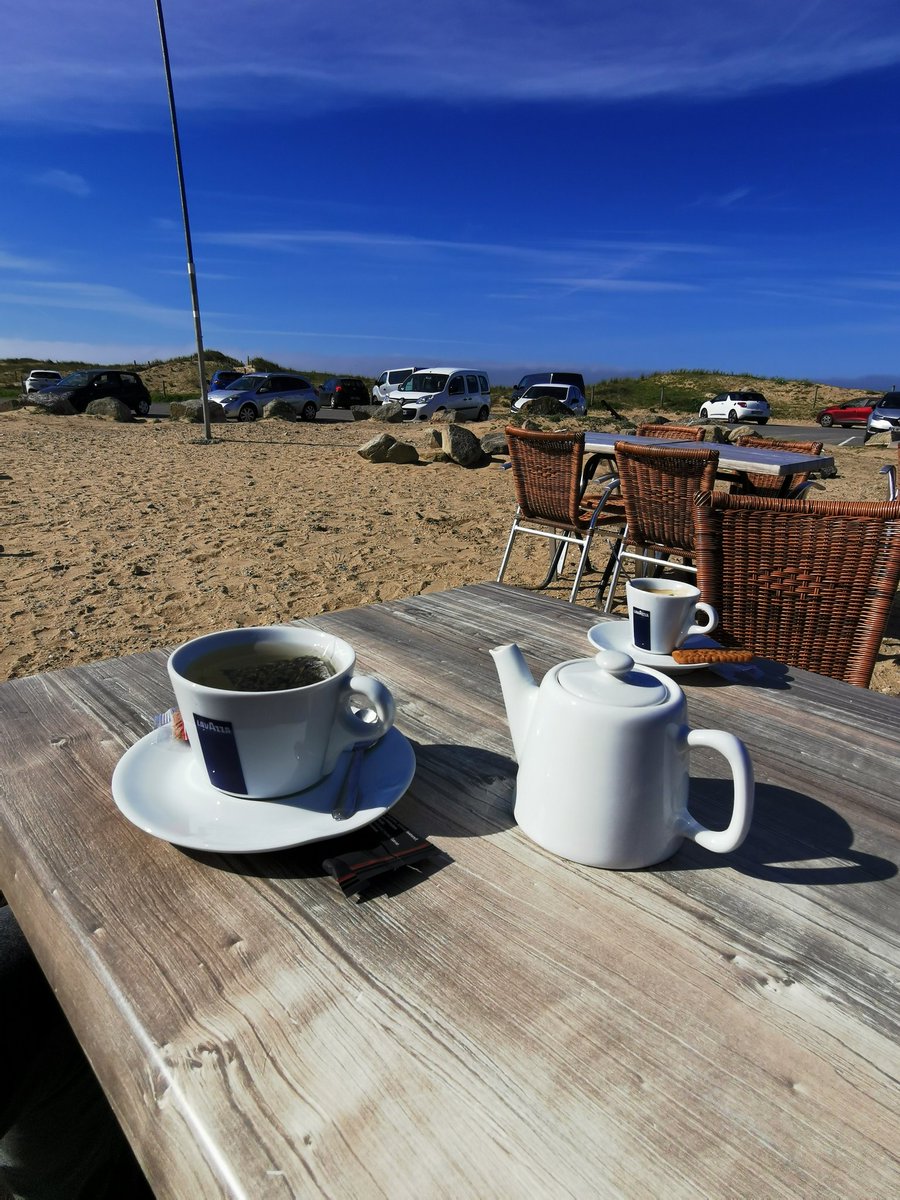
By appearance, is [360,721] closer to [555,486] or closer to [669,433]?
[555,486]

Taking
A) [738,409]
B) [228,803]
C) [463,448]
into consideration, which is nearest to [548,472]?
[228,803]

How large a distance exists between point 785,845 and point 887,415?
24005 millimetres

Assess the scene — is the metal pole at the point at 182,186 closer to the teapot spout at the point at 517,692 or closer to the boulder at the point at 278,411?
the boulder at the point at 278,411

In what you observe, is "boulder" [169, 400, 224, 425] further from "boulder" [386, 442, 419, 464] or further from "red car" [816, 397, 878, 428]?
"red car" [816, 397, 878, 428]

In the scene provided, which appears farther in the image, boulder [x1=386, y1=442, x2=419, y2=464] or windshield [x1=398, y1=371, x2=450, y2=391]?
windshield [x1=398, y1=371, x2=450, y2=391]

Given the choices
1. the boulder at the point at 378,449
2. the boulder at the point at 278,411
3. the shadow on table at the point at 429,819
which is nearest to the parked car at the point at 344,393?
the boulder at the point at 278,411

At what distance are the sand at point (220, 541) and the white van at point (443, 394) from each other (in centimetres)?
689

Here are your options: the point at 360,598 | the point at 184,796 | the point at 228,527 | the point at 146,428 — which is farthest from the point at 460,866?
the point at 146,428

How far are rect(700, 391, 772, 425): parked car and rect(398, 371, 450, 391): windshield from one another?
11694 millimetres

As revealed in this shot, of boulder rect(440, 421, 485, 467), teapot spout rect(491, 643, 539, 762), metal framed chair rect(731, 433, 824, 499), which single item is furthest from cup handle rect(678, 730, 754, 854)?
boulder rect(440, 421, 485, 467)

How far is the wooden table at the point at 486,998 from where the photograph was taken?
0.52m

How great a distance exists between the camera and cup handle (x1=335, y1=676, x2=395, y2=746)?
87cm

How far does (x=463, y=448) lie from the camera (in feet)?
35.6

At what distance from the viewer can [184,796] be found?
2.85 ft
